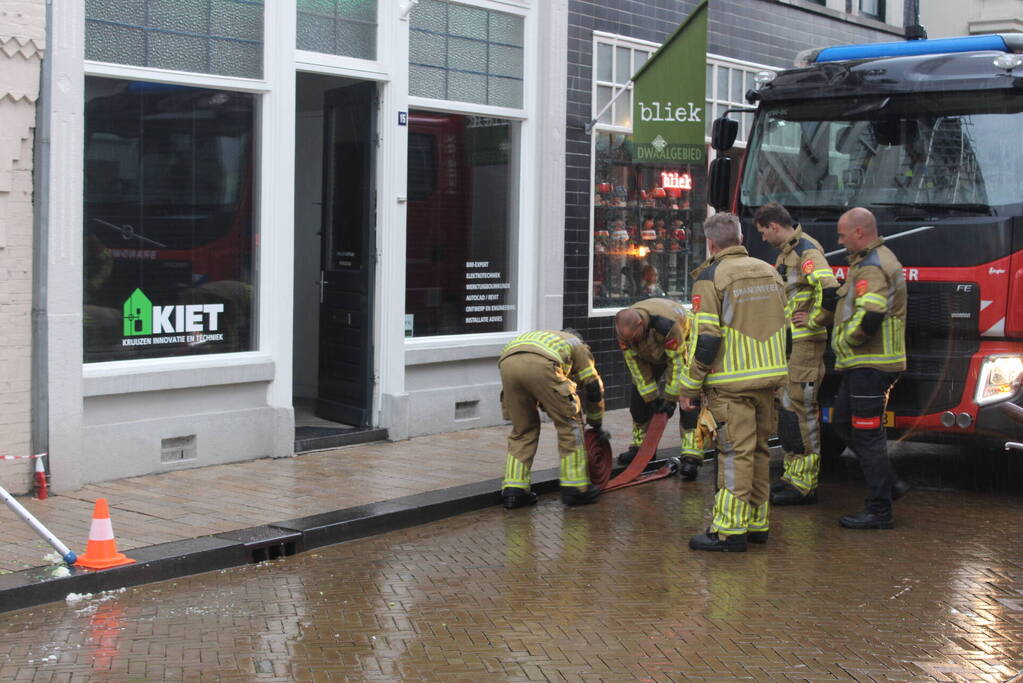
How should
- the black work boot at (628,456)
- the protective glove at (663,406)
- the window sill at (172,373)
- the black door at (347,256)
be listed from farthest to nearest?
1. the black door at (347,256)
2. the black work boot at (628,456)
3. the protective glove at (663,406)
4. the window sill at (172,373)

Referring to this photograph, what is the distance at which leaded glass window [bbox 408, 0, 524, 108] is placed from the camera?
11375 millimetres

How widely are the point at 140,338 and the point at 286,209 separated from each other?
1600 mm

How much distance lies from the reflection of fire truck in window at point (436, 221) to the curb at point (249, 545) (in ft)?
8.83

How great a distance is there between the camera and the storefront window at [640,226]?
1335cm

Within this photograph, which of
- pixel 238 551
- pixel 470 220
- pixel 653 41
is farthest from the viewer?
pixel 653 41

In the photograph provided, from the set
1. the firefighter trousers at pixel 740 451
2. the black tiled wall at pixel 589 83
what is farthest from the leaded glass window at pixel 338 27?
the firefighter trousers at pixel 740 451

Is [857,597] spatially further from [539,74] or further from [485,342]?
[539,74]

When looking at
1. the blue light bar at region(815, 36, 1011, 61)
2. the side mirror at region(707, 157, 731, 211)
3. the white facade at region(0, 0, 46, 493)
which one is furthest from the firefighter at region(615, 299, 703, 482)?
the white facade at region(0, 0, 46, 493)

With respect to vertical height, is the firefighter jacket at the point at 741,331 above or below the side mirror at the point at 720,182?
below

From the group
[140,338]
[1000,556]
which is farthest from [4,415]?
[1000,556]

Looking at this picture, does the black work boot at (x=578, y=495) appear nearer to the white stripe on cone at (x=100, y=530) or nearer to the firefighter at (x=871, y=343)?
the firefighter at (x=871, y=343)

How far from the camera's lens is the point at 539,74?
1248 cm

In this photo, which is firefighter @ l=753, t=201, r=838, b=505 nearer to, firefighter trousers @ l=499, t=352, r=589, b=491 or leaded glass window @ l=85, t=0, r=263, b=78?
firefighter trousers @ l=499, t=352, r=589, b=491

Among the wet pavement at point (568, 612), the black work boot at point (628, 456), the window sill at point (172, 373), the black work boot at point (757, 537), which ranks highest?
the window sill at point (172, 373)
